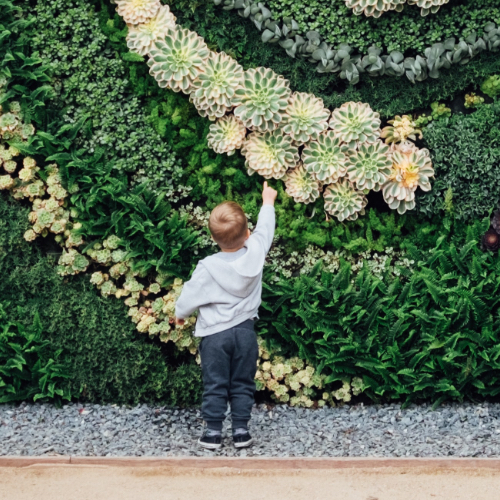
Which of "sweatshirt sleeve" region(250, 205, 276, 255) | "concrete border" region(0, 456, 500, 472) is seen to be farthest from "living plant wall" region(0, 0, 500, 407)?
"concrete border" region(0, 456, 500, 472)

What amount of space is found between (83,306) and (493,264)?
2.43m

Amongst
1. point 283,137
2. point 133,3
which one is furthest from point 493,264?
point 133,3

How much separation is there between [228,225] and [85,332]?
130 cm

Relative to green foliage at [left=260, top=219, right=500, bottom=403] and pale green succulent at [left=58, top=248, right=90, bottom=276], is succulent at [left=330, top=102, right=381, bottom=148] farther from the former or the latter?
pale green succulent at [left=58, top=248, right=90, bottom=276]

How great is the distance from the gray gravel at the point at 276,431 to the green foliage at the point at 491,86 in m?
1.83

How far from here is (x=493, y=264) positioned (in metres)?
4.77

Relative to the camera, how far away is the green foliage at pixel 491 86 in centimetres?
472

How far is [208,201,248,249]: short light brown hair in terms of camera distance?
4125 mm

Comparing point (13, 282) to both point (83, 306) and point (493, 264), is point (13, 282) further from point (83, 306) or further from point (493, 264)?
point (493, 264)

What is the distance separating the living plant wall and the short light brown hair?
0.66m

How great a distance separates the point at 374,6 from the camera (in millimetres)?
4629

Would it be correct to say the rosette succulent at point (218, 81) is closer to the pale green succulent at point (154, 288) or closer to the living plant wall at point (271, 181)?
the living plant wall at point (271, 181)

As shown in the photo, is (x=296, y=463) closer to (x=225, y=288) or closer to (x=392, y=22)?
(x=225, y=288)

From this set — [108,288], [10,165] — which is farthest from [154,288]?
[10,165]
